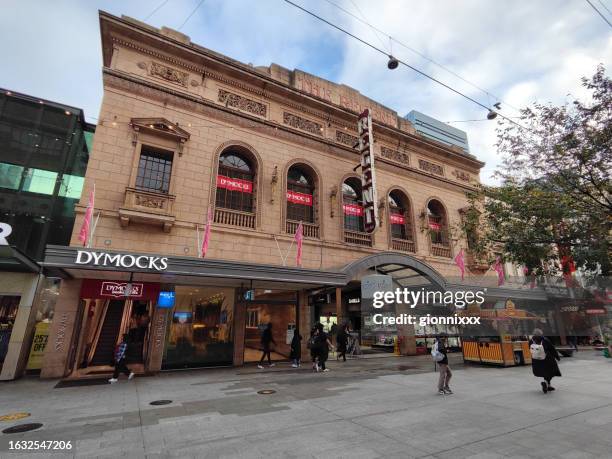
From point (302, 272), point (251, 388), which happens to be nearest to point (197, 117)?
point (302, 272)

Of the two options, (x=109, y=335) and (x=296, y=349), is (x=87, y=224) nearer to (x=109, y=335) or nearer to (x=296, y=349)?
(x=109, y=335)

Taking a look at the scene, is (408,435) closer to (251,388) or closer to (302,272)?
(251,388)

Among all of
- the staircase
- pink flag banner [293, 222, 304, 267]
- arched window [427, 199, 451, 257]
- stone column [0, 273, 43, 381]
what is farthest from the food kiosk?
stone column [0, 273, 43, 381]

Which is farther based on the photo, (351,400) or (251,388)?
(251,388)

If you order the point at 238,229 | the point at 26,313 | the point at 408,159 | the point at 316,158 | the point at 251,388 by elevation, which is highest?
the point at 408,159

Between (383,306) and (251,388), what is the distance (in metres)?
13.5

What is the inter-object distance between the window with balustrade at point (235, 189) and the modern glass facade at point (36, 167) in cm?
716

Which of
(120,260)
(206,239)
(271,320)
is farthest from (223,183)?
(271,320)

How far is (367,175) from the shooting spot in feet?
61.5

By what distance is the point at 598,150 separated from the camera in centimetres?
917

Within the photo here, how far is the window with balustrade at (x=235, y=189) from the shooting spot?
618 inches

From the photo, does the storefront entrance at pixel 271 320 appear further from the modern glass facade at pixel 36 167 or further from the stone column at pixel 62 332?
the modern glass facade at pixel 36 167

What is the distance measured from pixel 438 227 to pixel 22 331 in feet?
76.9

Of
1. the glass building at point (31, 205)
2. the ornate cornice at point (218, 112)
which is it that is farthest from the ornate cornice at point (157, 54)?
the glass building at point (31, 205)
